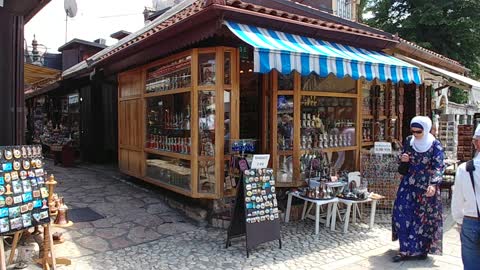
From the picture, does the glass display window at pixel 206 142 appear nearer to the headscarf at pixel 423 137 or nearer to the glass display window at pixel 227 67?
the glass display window at pixel 227 67

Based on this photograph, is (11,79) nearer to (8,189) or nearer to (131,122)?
(8,189)

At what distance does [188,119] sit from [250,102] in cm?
132

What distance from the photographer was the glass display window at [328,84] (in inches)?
250

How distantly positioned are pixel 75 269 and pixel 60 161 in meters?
8.06

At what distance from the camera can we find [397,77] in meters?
5.82

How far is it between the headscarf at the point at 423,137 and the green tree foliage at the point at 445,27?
15703 mm

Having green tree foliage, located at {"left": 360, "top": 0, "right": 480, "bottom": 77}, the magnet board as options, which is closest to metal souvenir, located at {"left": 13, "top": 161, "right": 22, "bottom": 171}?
the magnet board

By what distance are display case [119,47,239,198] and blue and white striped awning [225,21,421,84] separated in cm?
88

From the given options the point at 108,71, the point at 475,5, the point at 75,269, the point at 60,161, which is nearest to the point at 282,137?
the point at 75,269

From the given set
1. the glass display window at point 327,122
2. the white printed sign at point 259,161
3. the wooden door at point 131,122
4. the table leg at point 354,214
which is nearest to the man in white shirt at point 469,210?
the white printed sign at point 259,161

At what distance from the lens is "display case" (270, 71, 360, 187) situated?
6.07 metres

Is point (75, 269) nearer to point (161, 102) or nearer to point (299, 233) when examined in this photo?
point (299, 233)

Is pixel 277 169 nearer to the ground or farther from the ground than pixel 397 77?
nearer to the ground

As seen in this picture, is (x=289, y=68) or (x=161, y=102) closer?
(x=289, y=68)
